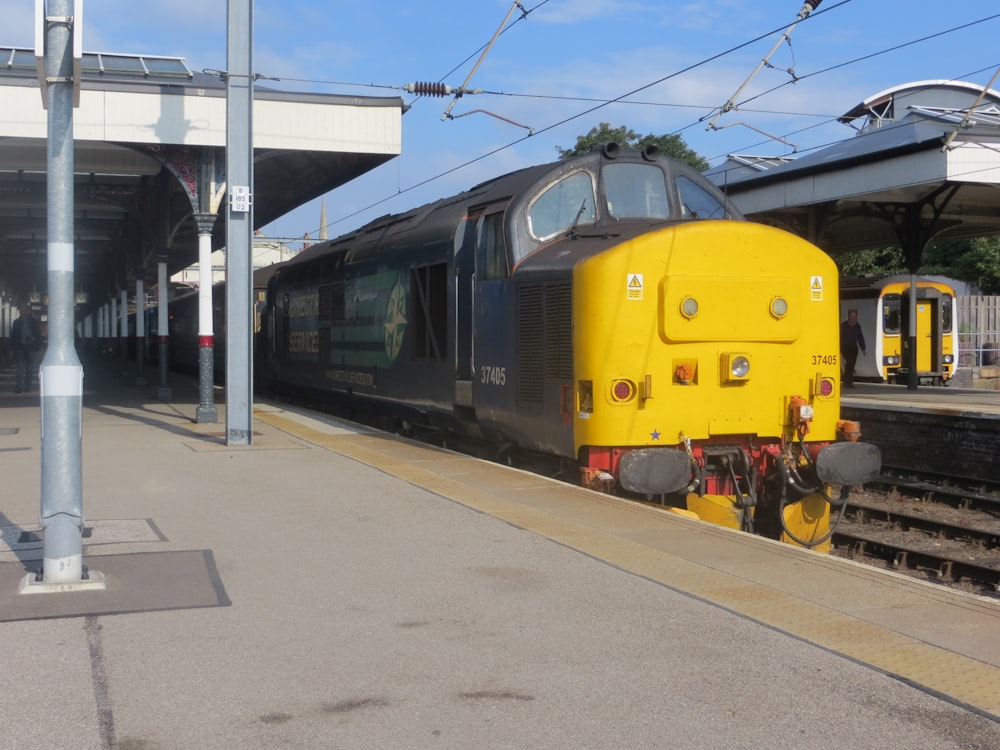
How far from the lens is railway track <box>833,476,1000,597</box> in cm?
1002

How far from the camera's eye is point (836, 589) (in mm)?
6156

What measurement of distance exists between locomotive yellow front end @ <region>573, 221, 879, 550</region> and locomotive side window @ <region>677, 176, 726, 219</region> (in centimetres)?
136

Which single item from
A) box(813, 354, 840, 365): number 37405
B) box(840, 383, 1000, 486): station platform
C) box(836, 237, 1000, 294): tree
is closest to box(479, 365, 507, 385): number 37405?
box(813, 354, 840, 365): number 37405

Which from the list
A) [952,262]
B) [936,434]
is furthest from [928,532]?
[952,262]

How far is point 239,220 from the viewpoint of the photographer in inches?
531

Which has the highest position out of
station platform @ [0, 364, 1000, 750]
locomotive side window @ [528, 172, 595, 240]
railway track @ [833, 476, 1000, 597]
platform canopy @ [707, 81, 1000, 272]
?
platform canopy @ [707, 81, 1000, 272]

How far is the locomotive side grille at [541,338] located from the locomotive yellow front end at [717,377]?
209 mm

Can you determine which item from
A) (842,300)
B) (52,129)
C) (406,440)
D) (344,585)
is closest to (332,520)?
(344,585)

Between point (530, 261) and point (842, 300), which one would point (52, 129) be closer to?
point (530, 261)

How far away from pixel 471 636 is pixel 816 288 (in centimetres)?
526

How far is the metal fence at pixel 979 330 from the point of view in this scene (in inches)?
1412

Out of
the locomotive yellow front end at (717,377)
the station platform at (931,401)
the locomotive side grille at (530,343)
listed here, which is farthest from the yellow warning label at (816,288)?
the station platform at (931,401)

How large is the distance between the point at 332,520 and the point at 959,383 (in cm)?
2726

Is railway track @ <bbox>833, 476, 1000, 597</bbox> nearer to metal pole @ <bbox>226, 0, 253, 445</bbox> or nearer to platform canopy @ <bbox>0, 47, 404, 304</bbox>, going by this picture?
metal pole @ <bbox>226, 0, 253, 445</bbox>
